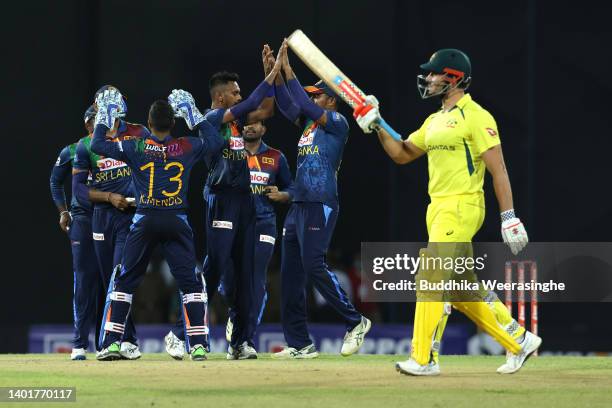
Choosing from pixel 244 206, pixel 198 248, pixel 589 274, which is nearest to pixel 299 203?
pixel 244 206

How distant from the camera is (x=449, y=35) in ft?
45.6

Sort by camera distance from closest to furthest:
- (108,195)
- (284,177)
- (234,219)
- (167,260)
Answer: (167,260)
(234,219)
(108,195)
(284,177)

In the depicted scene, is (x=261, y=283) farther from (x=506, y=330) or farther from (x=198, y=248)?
(x=198, y=248)

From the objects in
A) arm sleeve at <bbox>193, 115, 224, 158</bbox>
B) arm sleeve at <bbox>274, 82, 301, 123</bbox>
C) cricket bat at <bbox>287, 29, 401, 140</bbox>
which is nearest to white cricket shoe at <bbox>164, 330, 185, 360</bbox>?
arm sleeve at <bbox>193, 115, 224, 158</bbox>

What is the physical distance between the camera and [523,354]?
7.21m

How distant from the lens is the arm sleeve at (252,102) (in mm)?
8328

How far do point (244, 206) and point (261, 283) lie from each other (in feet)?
2.79

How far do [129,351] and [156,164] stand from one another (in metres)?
1.40

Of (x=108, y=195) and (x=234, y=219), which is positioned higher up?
(x=108, y=195)

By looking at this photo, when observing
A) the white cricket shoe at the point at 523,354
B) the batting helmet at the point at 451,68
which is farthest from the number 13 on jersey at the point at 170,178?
the white cricket shoe at the point at 523,354

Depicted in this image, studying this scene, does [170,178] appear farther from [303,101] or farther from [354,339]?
[354,339]

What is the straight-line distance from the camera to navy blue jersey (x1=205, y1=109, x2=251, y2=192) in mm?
8461

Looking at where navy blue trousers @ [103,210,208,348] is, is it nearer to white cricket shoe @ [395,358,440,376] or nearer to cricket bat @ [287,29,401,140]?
cricket bat @ [287,29,401,140]

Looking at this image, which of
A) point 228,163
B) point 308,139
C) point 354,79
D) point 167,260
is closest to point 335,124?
point 308,139
